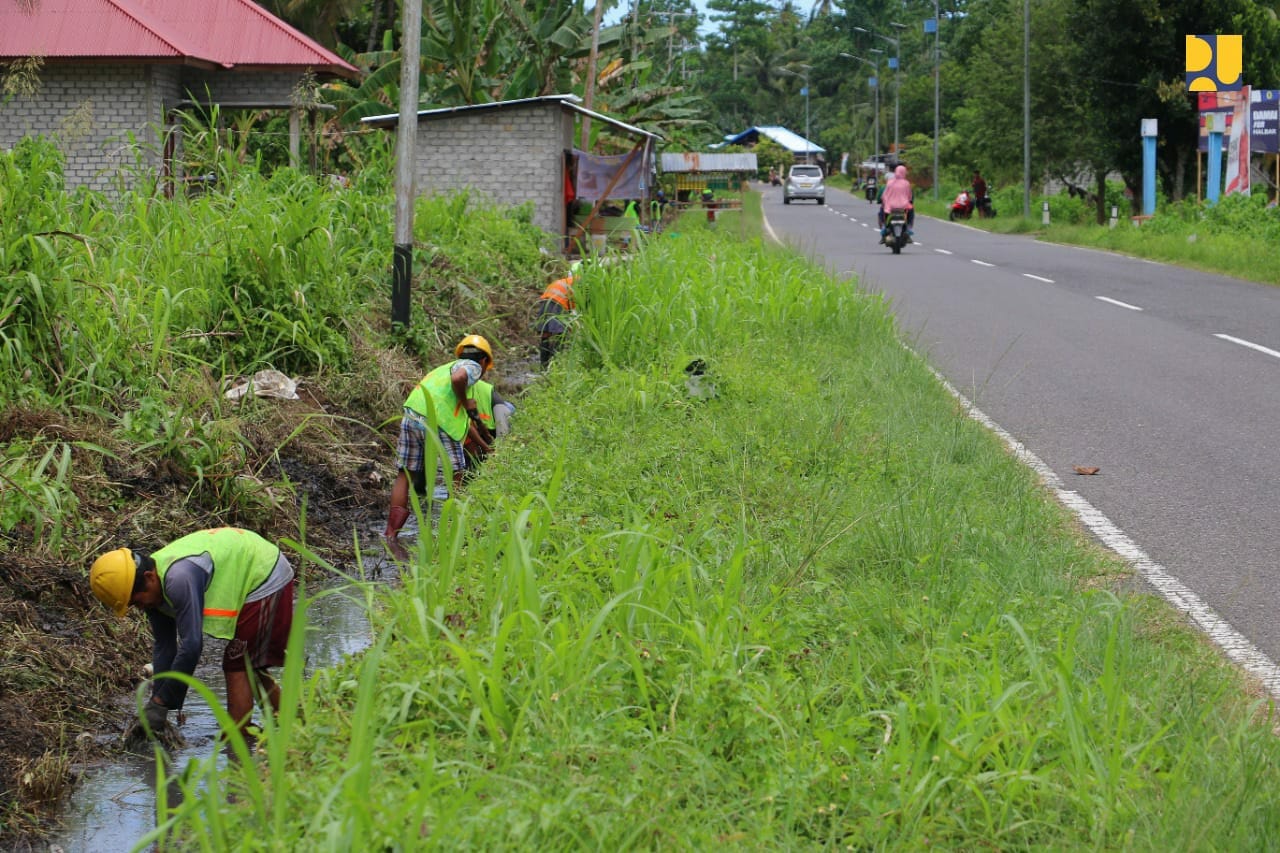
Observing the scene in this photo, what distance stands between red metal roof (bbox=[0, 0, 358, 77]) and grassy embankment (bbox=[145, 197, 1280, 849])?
14.8 metres

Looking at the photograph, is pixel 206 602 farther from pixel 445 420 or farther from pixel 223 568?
pixel 445 420

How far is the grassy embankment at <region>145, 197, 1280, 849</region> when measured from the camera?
3.33 metres

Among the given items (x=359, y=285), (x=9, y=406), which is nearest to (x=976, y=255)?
(x=359, y=285)

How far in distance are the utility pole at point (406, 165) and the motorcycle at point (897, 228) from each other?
16.0 meters

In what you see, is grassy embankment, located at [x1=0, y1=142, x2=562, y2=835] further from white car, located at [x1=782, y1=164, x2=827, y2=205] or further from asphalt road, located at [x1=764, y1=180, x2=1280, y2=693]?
white car, located at [x1=782, y1=164, x2=827, y2=205]

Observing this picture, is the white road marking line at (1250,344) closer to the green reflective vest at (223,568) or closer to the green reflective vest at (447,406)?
the green reflective vest at (447,406)

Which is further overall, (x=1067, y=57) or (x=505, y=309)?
(x=1067, y=57)

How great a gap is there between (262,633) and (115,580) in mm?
818

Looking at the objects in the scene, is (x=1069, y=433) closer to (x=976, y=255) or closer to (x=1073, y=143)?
(x=976, y=255)

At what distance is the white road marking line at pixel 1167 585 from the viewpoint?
4.76m

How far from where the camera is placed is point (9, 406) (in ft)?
23.7

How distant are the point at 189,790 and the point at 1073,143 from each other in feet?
132

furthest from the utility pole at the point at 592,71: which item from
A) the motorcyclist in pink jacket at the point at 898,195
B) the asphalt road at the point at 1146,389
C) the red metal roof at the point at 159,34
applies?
Answer: the motorcyclist in pink jacket at the point at 898,195

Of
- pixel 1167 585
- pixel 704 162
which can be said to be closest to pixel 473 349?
pixel 1167 585
